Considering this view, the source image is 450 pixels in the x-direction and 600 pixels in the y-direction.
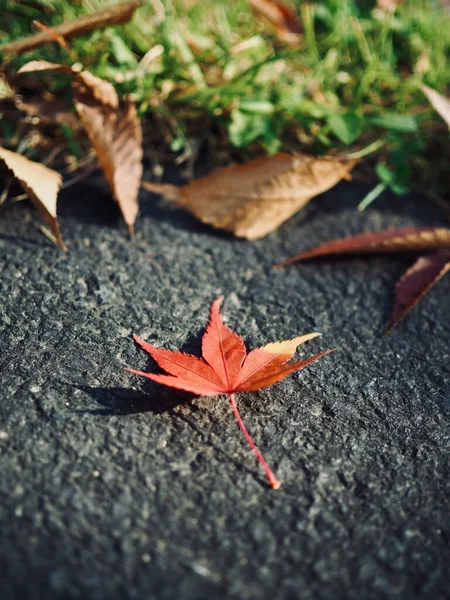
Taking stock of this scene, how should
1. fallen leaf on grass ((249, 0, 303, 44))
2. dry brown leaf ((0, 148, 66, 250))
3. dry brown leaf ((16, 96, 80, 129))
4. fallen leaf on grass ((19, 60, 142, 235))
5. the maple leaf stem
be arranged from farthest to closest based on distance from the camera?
1. fallen leaf on grass ((249, 0, 303, 44))
2. dry brown leaf ((16, 96, 80, 129))
3. fallen leaf on grass ((19, 60, 142, 235))
4. dry brown leaf ((0, 148, 66, 250))
5. the maple leaf stem

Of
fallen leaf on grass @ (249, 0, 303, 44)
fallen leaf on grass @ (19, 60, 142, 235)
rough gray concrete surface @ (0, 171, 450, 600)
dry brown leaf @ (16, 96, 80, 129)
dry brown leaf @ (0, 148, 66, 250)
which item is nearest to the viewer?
rough gray concrete surface @ (0, 171, 450, 600)

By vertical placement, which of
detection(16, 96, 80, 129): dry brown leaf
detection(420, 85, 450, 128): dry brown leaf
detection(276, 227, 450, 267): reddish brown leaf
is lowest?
detection(276, 227, 450, 267): reddish brown leaf

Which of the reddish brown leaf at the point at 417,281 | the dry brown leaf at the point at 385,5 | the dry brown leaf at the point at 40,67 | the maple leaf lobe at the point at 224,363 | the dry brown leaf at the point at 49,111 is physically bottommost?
the reddish brown leaf at the point at 417,281

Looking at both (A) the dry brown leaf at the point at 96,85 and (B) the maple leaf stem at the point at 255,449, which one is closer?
(B) the maple leaf stem at the point at 255,449

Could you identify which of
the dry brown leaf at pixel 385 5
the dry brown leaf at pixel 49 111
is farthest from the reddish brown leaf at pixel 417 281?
the dry brown leaf at pixel 385 5

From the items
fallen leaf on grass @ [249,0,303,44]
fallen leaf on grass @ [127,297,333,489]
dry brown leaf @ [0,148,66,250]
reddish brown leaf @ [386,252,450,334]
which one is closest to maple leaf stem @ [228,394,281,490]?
fallen leaf on grass @ [127,297,333,489]

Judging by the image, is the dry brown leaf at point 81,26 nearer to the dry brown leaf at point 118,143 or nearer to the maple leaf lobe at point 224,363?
the dry brown leaf at point 118,143

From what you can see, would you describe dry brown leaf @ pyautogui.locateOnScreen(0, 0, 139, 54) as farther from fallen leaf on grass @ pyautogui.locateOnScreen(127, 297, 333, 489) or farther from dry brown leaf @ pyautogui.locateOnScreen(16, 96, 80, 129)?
fallen leaf on grass @ pyautogui.locateOnScreen(127, 297, 333, 489)
